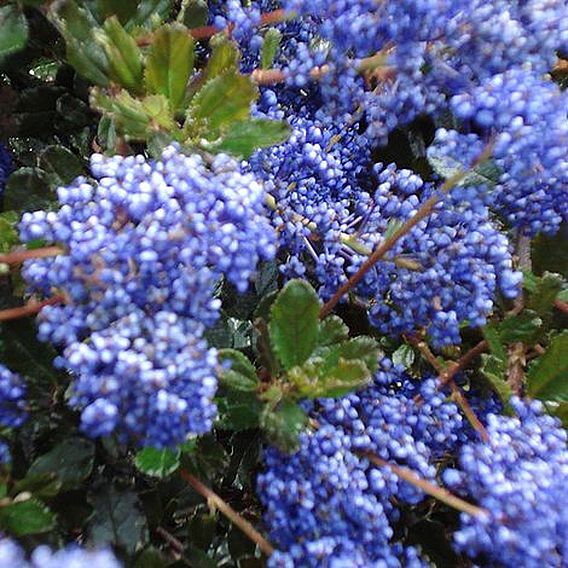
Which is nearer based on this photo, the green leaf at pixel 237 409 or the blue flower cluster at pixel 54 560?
the blue flower cluster at pixel 54 560

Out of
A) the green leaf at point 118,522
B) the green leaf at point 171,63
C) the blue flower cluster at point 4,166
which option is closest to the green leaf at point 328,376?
the green leaf at point 118,522

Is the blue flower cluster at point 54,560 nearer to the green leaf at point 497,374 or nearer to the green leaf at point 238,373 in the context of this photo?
the green leaf at point 238,373

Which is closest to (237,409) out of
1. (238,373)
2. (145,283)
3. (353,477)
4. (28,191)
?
(238,373)

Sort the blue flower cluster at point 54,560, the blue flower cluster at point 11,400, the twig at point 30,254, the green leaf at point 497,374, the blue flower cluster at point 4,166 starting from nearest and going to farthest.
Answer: the blue flower cluster at point 54,560 → the twig at point 30,254 → the blue flower cluster at point 11,400 → the green leaf at point 497,374 → the blue flower cluster at point 4,166

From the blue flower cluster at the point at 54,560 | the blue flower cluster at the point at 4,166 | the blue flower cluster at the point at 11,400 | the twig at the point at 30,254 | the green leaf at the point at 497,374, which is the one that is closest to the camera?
the blue flower cluster at the point at 54,560

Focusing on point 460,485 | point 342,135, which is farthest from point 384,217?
point 460,485

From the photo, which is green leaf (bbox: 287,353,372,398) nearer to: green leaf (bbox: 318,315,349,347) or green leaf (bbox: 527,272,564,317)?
green leaf (bbox: 318,315,349,347)
